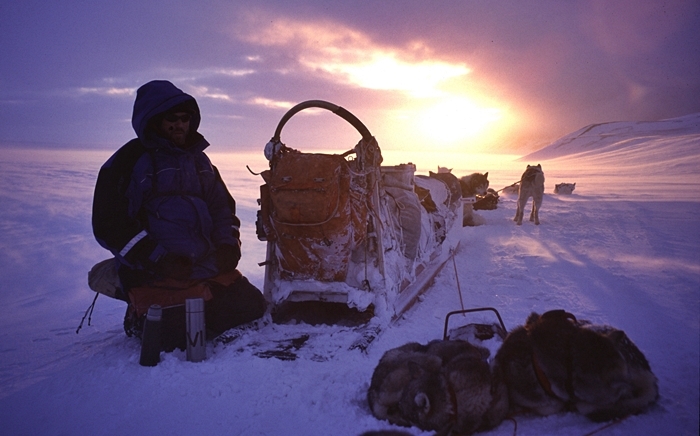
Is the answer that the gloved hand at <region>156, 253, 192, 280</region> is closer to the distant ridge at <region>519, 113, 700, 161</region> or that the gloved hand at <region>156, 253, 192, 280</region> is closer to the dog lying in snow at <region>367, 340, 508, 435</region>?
the dog lying in snow at <region>367, 340, 508, 435</region>

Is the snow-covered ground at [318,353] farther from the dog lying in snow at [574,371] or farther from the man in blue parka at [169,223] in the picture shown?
the man in blue parka at [169,223]

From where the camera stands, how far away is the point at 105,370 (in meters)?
2.71

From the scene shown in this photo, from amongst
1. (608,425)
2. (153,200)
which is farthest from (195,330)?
(608,425)

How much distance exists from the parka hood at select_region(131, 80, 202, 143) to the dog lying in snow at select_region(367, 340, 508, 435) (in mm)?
2508

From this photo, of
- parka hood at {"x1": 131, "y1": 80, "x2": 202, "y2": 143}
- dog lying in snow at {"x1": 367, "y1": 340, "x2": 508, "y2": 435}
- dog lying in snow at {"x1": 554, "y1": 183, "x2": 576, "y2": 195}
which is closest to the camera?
dog lying in snow at {"x1": 367, "y1": 340, "x2": 508, "y2": 435}

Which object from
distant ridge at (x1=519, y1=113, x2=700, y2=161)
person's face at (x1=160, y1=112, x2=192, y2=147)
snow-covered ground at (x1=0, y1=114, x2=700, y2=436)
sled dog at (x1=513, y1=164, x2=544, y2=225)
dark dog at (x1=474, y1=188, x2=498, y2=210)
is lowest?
snow-covered ground at (x1=0, y1=114, x2=700, y2=436)

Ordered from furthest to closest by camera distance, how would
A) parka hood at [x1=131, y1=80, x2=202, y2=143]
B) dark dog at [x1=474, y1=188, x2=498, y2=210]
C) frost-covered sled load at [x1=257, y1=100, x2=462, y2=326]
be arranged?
dark dog at [x1=474, y1=188, x2=498, y2=210] → frost-covered sled load at [x1=257, y1=100, x2=462, y2=326] → parka hood at [x1=131, y1=80, x2=202, y2=143]

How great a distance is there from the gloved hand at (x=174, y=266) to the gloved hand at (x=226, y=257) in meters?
0.28

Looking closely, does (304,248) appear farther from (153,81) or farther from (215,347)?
(153,81)

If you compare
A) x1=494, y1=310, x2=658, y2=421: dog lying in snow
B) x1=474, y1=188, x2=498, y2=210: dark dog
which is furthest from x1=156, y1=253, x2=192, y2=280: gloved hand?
x1=474, y1=188, x2=498, y2=210: dark dog

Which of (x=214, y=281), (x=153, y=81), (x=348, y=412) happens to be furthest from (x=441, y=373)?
(x=153, y=81)

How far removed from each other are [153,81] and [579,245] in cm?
578

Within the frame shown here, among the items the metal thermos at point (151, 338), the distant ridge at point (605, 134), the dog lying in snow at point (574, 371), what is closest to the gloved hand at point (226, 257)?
the metal thermos at point (151, 338)

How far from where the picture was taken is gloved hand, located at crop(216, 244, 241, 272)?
133 inches
